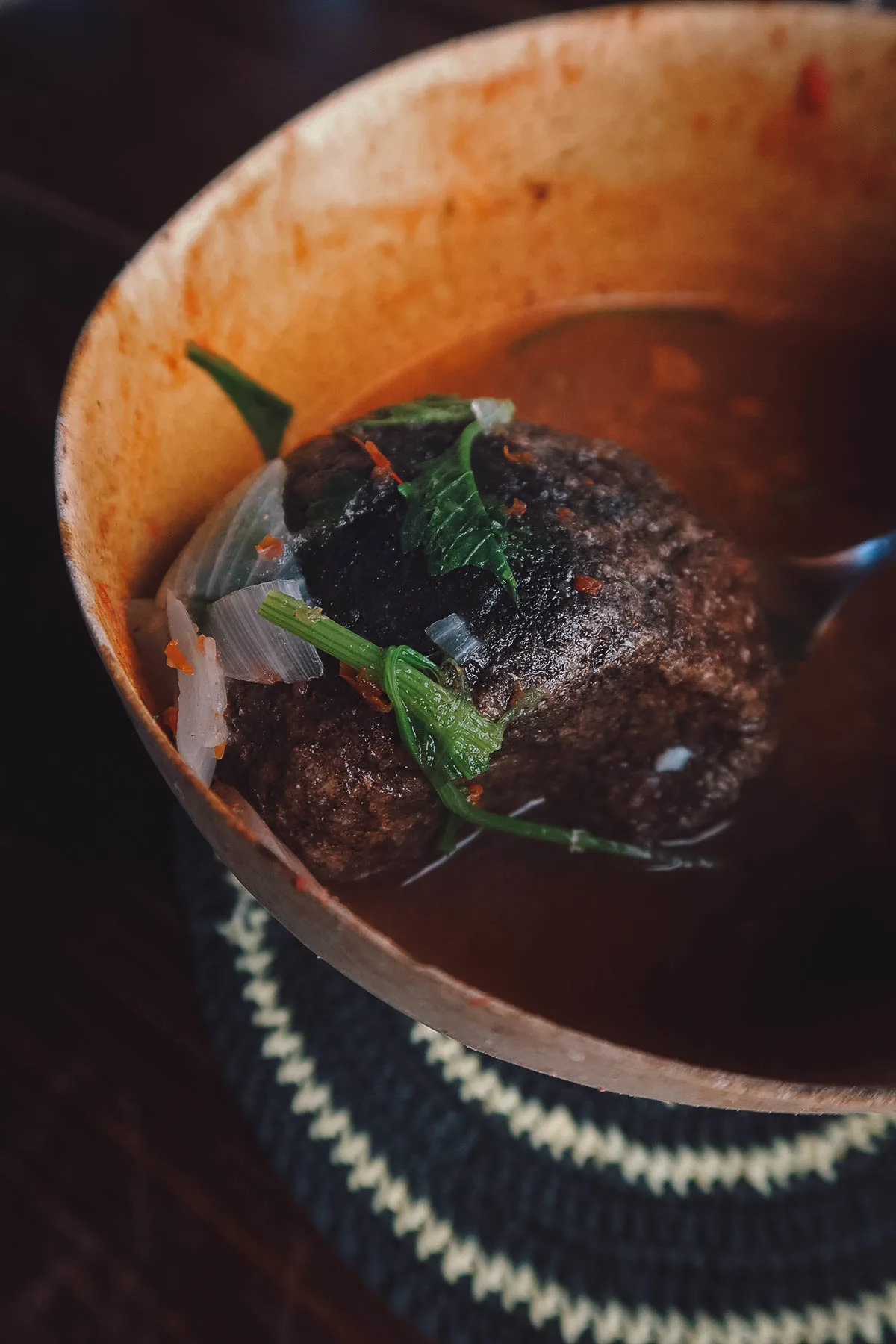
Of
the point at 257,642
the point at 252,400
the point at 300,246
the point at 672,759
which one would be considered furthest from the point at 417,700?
the point at 300,246

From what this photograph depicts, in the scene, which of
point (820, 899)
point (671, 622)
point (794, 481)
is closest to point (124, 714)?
point (671, 622)

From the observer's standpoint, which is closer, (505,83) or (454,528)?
(454,528)

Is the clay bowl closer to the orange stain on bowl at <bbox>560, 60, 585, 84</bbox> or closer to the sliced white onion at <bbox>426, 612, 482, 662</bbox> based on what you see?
the orange stain on bowl at <bbox>560, 60, 585, 84</bbox>

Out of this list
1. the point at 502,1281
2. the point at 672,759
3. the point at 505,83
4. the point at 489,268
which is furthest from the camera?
the point at 489,268

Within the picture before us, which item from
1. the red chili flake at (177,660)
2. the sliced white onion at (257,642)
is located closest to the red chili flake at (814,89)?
the sliced white onion at (257,642)

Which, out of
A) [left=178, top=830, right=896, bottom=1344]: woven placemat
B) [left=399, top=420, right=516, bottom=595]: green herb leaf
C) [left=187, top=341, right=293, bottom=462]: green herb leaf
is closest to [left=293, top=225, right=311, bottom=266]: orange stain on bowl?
[left=187, top=341, right=293, bottom=462]: green herb leaf

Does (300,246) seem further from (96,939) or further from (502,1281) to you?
(502,1281)
